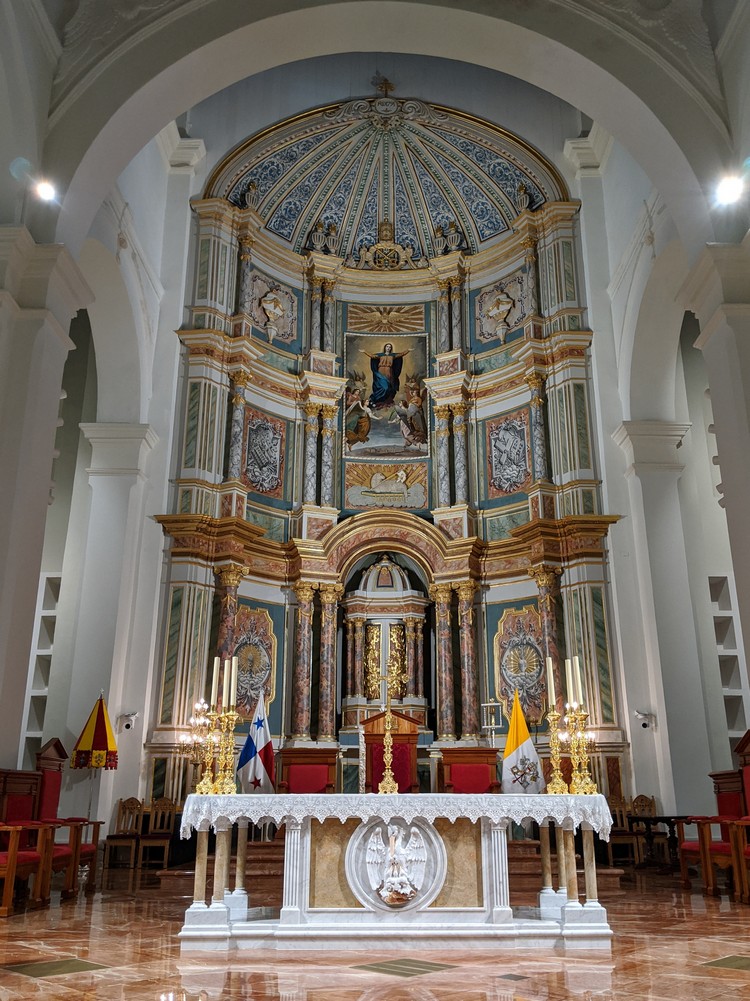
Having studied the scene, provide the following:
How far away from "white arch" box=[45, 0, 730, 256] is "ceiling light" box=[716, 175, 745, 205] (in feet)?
0.61

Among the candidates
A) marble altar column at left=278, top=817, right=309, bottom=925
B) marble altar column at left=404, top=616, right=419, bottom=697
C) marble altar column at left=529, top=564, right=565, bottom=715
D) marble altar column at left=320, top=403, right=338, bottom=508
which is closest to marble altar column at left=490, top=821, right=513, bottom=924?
marble altar column at left=278, top=817, right=309, bottom=925

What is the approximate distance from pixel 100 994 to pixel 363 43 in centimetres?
869

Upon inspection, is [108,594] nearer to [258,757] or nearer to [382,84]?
[258,757]

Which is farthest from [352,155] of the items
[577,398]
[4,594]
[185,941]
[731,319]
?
[185,941]

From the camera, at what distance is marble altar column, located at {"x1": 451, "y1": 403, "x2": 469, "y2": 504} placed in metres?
15.1

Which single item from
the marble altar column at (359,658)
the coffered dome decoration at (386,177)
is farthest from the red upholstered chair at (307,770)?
the coffered dome decoration at (386,177)

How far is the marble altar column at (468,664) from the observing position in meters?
13.7

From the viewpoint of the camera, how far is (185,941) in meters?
5.59

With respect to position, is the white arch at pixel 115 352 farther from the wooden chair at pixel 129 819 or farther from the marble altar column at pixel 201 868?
the marble altar column at pixel 201 868

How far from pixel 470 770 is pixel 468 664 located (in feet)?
7.35

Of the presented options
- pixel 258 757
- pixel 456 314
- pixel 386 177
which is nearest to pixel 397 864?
pixel 258 757

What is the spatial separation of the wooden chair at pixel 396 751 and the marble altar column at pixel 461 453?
4049 mm

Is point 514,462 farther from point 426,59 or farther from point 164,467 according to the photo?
point 426,59

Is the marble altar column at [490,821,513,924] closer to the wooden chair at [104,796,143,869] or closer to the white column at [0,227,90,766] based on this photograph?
the white column at [0,227,90,766]
